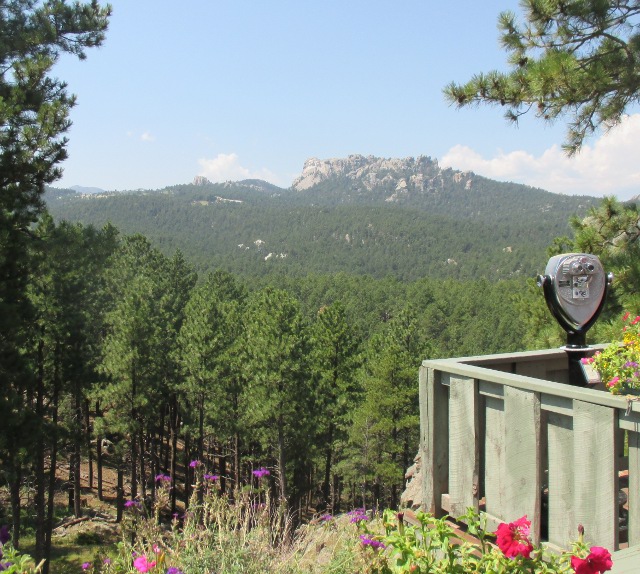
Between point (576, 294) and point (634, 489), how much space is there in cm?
132

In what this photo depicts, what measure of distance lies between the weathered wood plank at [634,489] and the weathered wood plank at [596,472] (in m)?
0.05

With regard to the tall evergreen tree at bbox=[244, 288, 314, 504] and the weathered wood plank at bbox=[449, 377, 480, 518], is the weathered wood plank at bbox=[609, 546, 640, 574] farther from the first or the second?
the tall evergreen tree at bbox=[244, 288, 314, 504]

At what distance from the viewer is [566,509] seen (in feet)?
7.36

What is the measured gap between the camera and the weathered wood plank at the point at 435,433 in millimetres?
2812

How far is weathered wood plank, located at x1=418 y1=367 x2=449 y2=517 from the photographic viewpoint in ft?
9.23

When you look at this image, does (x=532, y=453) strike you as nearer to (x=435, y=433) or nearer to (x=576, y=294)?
(x=435, y=433)

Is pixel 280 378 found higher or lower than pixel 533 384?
lower

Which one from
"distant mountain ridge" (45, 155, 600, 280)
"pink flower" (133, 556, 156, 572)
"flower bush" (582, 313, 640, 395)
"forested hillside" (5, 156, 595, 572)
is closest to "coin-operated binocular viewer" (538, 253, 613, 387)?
"flower bush" (582, 313, 640, 395)

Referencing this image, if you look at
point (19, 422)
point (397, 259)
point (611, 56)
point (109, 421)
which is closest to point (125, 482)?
point (109, 421)

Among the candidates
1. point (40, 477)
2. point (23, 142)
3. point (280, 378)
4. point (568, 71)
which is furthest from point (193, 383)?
point (568, 71)

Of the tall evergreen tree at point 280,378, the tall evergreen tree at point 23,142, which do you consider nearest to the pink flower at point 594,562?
the tall evergreen tree at point 23,142

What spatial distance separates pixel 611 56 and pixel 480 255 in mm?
123820

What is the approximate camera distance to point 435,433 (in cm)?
281

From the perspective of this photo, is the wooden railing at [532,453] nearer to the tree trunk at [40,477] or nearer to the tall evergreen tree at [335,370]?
the tree trunk at [40,477]
